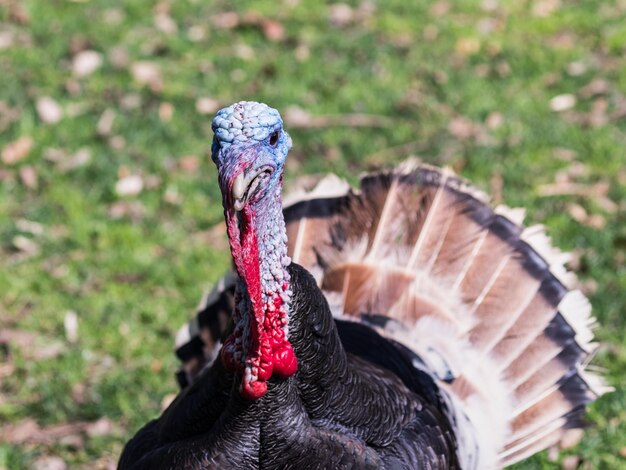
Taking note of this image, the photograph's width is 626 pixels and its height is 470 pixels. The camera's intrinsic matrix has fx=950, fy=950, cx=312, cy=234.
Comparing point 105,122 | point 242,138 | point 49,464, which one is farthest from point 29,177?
point 242,138

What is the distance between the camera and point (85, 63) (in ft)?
23.4

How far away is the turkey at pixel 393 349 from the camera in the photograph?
2.62 m

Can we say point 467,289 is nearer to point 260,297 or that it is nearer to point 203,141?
point 260,297

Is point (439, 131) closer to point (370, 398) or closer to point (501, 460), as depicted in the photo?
point (501, 460)

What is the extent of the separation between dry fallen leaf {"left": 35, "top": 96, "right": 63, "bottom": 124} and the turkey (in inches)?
130

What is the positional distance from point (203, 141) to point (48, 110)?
1149 mm

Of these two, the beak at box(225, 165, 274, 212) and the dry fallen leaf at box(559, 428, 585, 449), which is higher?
the beak at box(225, 165, 274, 212)

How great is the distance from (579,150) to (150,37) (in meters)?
3.45

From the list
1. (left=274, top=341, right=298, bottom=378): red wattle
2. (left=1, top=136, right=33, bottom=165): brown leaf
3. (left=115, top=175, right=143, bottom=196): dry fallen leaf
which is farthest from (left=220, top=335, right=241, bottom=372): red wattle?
(left=1, top=136, right=33, bottom=165): brown leaf

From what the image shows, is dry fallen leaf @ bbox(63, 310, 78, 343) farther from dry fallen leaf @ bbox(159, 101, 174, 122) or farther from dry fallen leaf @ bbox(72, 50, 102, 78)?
dry fallen leaf @ bbox(72, 50, 102, 78)

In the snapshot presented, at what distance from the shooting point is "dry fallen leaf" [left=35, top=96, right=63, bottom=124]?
21.4ft

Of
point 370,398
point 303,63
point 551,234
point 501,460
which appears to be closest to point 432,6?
point 303,63

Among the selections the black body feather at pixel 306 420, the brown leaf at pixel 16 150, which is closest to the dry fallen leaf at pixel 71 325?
the brown leaf at pixel 16 150

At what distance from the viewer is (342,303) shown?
3586 mm
